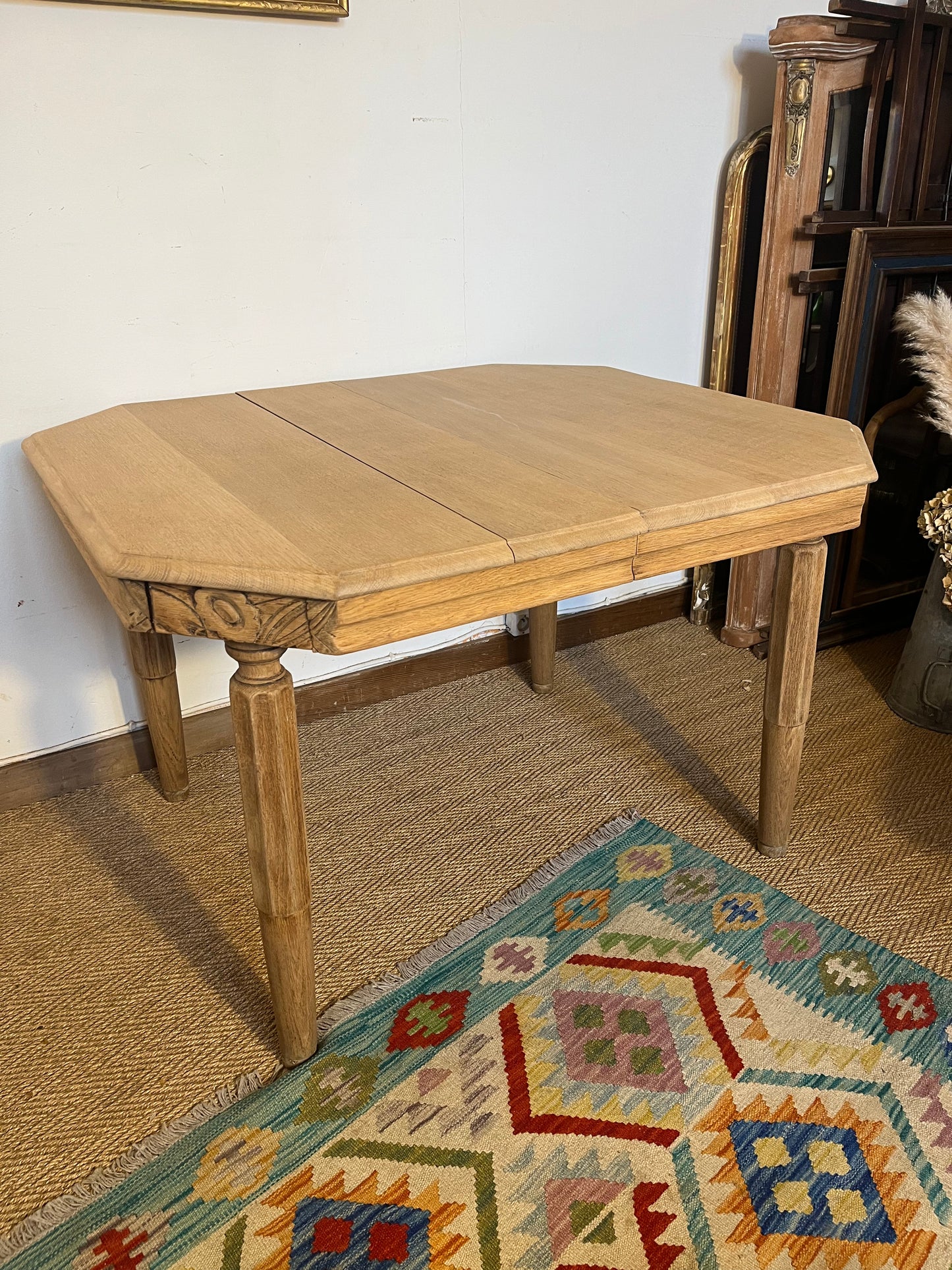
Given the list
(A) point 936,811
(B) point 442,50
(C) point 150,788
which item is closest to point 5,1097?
(C) point 150,788

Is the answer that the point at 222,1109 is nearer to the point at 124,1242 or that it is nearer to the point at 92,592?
the point at 124,1242

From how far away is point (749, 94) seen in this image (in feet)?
6.53

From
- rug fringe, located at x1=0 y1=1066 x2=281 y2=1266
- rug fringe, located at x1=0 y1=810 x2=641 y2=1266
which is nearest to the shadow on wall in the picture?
rug fringe, located at x1=0 y1=810 x2=641 y2=1266

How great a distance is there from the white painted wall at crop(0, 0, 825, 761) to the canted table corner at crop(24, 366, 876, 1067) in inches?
5.8

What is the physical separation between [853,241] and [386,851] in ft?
4.45

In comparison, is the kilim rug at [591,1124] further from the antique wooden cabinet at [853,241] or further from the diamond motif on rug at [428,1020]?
the antique wooden cabinet at [853,241]

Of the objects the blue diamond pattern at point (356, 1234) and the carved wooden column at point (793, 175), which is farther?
the carved wooden column at point (793, 175)

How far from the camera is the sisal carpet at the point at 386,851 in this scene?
1188 millimetres

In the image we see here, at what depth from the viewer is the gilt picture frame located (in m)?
1.38

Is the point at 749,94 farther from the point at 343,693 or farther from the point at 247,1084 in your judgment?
the point at 247,1084

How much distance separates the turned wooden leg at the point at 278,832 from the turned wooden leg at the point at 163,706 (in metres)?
0.54

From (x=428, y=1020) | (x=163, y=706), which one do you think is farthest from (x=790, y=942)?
(x=163, y=706)

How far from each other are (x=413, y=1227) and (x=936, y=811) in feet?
3.48

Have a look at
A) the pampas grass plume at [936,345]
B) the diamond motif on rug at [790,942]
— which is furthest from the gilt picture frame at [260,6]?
the diamond motif on rug at [790,942]
